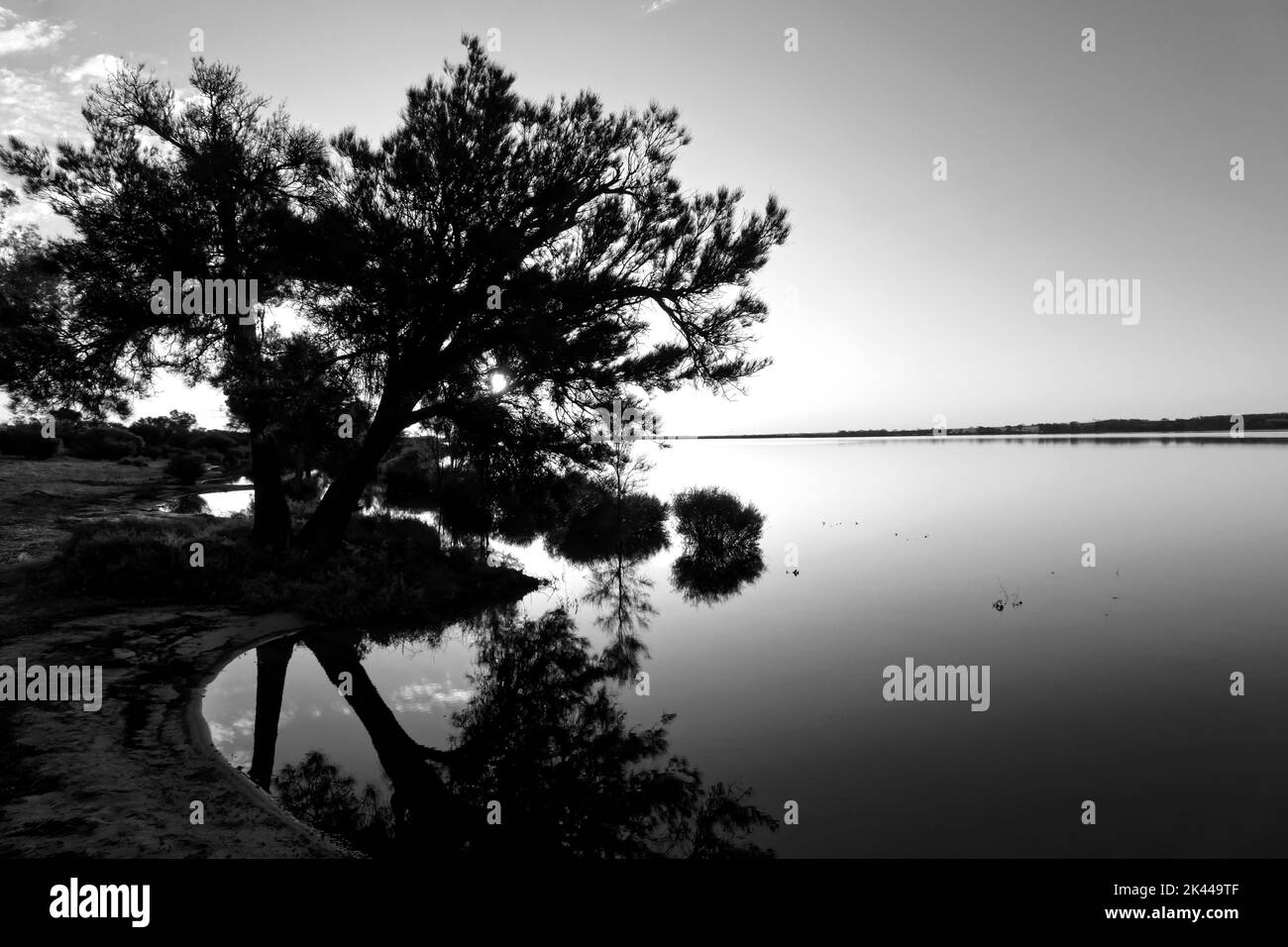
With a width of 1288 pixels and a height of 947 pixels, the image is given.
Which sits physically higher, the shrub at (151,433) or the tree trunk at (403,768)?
the shrub at (151,433)

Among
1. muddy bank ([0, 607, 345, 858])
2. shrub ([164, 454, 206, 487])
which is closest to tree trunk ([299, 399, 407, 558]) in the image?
muddy bank ([0, 607, 345, 858])

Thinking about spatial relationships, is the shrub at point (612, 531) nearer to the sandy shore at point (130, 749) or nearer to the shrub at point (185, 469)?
the sandy shore at point (130, 749)

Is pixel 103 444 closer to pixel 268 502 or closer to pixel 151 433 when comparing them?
pixel 151 433

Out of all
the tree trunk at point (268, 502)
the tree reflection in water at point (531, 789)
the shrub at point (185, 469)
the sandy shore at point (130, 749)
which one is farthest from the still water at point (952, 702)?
the shrub at point (185, 469)

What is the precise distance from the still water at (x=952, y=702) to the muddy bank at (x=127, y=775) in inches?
29.5

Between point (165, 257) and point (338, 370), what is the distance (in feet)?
14.8

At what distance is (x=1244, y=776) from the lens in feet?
27.1

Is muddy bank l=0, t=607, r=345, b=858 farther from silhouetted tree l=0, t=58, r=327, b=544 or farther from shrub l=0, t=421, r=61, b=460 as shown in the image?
shrub l=0, t=421, r=61, b=460

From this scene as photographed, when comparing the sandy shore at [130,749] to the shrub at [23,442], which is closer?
the sandy shore at [130,749]

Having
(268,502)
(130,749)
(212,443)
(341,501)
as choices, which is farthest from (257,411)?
(212,443)

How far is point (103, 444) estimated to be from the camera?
1837 inches

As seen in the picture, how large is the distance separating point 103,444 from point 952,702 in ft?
193

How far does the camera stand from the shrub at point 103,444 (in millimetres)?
44741
